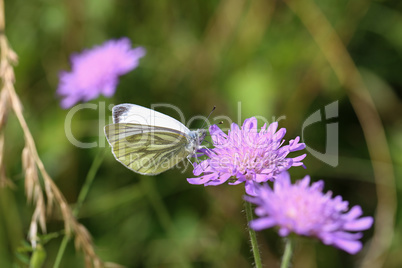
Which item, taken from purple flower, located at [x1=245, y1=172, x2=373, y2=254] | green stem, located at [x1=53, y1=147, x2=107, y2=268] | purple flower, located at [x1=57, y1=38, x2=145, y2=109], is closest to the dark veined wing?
green stem, located at [x1=53, y1=147, x2=107, y2=268]

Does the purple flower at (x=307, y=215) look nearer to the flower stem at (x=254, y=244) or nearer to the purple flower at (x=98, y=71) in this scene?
the flower stem at (x=254, y=244)

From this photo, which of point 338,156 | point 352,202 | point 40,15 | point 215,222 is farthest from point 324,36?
point 40,15

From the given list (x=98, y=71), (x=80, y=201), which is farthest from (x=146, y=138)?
(x=98, y=71)

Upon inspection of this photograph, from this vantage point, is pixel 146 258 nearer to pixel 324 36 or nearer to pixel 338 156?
pixel 338 156

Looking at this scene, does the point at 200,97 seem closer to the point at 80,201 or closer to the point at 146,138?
the point at 146,138

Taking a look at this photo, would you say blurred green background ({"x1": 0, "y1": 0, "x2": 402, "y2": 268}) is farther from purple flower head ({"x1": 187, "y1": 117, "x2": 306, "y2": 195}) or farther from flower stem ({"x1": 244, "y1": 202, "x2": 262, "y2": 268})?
flower stem ({"x1": 244, "y1": 202, "x2": 262, "y2": 268})
